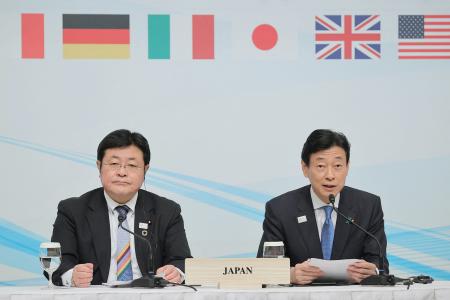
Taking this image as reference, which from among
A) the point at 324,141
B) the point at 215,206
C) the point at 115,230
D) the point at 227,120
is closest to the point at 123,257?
the point at 115,230

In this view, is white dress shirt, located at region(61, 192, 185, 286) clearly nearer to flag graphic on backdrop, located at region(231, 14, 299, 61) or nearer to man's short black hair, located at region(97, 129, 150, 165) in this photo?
man's short black hair, located at region(97, 129, 150, 165)

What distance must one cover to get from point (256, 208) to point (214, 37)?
1.10 m

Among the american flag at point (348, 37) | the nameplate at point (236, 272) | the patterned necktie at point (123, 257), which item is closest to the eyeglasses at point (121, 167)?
the patterned necktie at point (123, 257)

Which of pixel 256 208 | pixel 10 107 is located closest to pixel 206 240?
pixel 256 208

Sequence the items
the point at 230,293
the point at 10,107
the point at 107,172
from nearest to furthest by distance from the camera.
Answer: the point at 230,293 < the point at 107,172 < the point at 10,107

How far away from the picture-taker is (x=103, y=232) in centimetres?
395

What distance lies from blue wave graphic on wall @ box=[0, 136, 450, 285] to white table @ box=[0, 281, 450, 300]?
1.92 metres

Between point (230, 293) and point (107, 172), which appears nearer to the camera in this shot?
point (230, 293)

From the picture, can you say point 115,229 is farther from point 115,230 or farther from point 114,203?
point 114,203

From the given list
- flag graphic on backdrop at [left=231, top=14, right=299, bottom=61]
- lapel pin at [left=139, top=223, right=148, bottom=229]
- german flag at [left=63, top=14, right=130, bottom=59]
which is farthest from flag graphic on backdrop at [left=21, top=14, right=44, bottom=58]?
lapel pin at [left=139, top=223, right=148, bottom=229]

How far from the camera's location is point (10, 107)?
5.04 metres

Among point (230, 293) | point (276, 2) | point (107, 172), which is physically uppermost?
point (276, 2)

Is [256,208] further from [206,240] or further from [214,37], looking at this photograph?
[214,37]

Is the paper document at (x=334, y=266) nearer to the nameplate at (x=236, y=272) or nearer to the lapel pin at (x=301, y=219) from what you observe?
the nameplate at (x=236, y=272)
